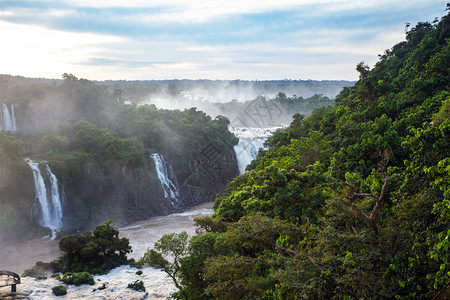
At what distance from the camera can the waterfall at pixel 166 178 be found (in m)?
40.8

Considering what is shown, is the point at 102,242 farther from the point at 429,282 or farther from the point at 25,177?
the point at 429,282

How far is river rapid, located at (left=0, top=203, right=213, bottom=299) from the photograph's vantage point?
18.8 meters

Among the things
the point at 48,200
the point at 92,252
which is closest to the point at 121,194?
the point at 48,200

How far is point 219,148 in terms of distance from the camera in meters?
48.6

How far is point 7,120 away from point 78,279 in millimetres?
30551

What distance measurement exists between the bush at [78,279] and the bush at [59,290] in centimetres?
96

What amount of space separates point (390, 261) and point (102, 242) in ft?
69.7

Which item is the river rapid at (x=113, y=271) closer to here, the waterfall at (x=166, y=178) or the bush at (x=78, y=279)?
the bush at (x=78, y=279)

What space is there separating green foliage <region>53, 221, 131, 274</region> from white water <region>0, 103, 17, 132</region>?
26.1 m

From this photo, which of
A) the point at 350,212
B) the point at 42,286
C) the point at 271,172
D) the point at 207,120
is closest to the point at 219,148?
the point at 207,120

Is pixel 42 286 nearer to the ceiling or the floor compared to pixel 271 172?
nearer to the floor

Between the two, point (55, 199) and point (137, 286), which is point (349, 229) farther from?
point (55, 199)

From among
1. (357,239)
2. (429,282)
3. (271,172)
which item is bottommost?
(429,282)

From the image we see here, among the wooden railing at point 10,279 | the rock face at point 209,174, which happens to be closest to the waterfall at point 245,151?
the rock face at point 209,174
